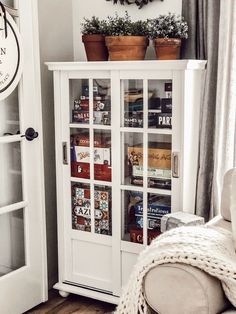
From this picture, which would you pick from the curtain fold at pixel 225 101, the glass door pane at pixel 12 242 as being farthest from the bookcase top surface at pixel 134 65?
the glass door pane at pixel 12 242

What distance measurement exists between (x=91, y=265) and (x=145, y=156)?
750 millimetres

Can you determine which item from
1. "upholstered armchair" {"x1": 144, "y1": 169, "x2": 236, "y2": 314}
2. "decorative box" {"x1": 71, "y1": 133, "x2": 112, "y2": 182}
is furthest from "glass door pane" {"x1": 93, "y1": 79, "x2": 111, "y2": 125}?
"upholstered armchair" {"x1": 144, "y1": 169, "x2": 236, "y2": 314}

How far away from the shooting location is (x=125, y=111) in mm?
2721

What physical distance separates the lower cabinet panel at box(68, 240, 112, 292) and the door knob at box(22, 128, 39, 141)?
0.67 m

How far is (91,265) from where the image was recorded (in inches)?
115

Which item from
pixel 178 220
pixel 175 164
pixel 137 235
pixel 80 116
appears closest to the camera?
pixel 178 220

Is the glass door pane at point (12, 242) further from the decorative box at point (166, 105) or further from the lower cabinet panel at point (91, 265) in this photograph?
the decorative box at point (166, 105)

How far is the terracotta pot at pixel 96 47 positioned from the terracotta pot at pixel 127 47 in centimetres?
9

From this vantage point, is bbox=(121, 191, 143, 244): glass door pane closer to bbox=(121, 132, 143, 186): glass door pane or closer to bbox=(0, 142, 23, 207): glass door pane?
bbox=(121, 132, 143, 186): glass door pane

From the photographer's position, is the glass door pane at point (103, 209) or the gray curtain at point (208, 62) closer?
the gray curtain at point (208, 62)

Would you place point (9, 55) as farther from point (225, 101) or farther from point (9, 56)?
point (225, 101)

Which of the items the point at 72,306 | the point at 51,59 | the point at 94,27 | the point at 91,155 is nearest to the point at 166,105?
the point at 91,155

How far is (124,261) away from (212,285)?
118 centimetres

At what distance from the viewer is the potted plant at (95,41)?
280 centimetres
